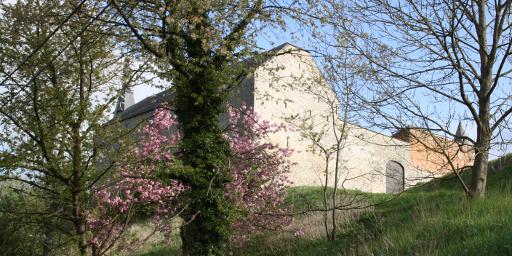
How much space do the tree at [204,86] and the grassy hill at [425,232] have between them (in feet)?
7.49

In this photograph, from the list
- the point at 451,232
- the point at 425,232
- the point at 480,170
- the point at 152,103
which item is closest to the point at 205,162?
the point at 425,232

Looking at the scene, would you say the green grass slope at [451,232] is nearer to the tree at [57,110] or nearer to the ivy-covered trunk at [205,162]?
the ivy-covered trunk at [205,162]

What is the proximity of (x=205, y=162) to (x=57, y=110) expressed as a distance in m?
2.66

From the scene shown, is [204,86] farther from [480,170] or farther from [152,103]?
[152,103]

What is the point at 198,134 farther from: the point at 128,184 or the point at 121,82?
the point at 128,184

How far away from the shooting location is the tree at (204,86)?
27.4 ft

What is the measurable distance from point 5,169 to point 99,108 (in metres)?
1.98

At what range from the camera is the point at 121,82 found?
422 inches

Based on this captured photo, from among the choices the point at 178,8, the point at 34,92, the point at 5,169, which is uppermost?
the point at 178,8

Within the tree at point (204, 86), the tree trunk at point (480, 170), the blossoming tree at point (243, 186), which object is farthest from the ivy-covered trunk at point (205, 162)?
the tree trunk at point (480, 170)

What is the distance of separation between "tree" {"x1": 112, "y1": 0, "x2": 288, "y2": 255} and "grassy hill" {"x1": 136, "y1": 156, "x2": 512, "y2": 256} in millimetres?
2284

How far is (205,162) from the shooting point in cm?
899

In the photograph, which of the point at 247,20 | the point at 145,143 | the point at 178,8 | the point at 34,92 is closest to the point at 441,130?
the point at 247,20

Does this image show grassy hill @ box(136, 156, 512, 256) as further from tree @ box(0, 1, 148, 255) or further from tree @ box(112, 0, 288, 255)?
tree @ box(0, 1, 148, 255)
